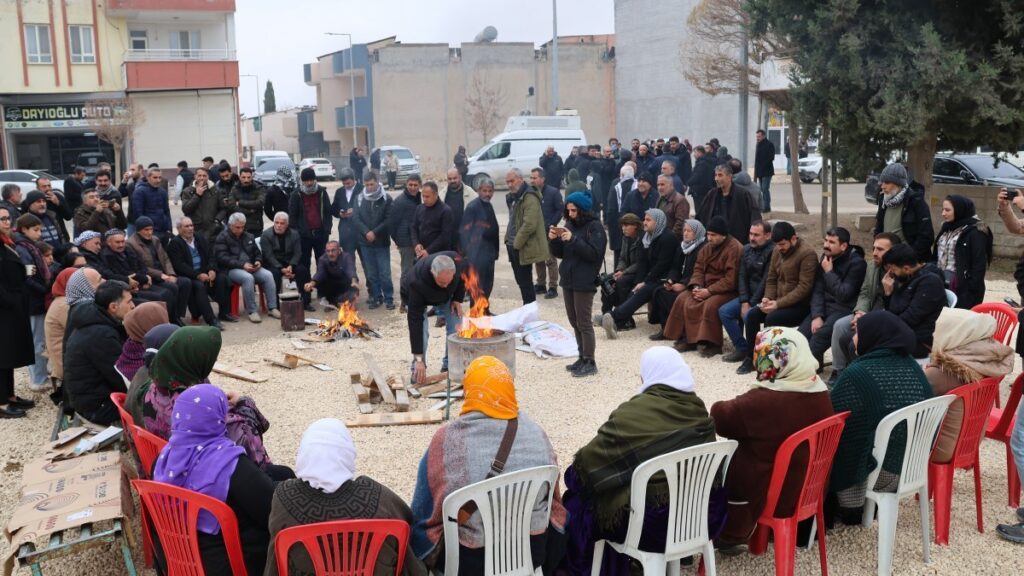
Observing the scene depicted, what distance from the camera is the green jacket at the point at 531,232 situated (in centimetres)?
1048

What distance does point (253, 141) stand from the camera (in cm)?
8306

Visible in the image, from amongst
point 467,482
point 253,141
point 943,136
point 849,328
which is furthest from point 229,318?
point 253,141

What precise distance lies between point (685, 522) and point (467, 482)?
3.45 ft

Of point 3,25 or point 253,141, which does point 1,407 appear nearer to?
point 3,25

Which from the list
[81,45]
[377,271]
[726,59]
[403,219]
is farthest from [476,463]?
[81,45]

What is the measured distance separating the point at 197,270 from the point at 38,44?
2796 cm

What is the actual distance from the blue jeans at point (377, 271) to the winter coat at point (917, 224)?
21.5ft

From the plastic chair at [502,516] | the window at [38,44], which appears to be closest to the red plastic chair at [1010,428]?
the plastic chair at [502,516]

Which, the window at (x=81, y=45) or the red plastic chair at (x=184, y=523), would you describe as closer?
the red plastic chair at (x=184, y=523)

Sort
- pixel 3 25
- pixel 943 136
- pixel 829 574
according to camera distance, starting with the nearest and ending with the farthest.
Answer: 1. pixel 829 574
2. pixel 943 136
3. pixel 3 25

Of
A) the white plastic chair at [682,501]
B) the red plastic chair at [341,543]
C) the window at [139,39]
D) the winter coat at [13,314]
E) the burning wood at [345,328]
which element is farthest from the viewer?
the window at [139,39]

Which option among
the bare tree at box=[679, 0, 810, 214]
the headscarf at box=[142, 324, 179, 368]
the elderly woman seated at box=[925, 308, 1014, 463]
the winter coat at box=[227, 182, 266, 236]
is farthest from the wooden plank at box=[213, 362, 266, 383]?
the bare tree at box=[679, 0, 810, 214]

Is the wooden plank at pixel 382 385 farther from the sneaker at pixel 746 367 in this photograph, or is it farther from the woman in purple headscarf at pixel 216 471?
the woman in purple headscarf at pixel 216 471

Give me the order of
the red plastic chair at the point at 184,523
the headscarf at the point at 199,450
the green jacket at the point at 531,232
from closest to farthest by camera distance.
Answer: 1. the red plastic chair at the point at 184,523
2. the headscarf at the point at 199,450
3. the green jacket at the point at 531,232
